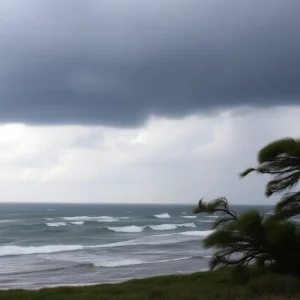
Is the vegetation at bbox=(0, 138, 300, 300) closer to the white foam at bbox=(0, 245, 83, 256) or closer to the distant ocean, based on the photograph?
the distant ocean

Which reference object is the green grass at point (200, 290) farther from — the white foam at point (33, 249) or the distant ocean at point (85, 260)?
the white foam at point (33, 249)

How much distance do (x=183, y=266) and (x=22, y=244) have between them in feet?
80.7

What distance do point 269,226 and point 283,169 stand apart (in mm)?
1610

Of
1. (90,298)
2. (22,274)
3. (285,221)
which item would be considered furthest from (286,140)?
(22,274)

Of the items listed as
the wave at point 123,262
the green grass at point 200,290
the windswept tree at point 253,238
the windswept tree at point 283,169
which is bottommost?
the wave at point 123,262

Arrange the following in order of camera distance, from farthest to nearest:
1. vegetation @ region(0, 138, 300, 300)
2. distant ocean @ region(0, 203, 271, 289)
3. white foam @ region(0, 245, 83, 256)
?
white foam @ region(0, 245, 83, 256) → distant ocean @ region(0, 203, 271, 289) → vegetation @ region(0, 138, 300, 300)

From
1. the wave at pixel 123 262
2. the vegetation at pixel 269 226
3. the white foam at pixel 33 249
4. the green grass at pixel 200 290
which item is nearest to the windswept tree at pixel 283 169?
the vegetation at pixel 269 226

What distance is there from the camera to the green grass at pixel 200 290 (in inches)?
509

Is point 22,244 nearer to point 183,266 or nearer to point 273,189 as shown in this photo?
point 183,266

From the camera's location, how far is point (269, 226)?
14219 mm

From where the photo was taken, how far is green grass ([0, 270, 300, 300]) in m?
12.9

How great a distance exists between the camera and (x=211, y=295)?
530 inches

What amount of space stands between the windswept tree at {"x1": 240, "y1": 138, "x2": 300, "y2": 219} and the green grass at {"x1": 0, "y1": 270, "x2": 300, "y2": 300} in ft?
6.37

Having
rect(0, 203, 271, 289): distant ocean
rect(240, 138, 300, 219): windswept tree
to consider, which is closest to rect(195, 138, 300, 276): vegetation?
rect(240, 138, 300, 219): windswept tree
